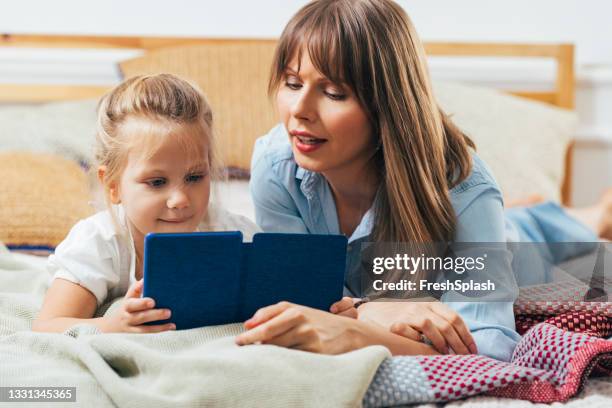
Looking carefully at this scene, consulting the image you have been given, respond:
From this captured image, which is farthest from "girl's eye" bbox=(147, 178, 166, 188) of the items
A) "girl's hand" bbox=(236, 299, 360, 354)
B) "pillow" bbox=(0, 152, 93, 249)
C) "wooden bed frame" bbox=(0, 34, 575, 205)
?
"wooden bed frame" bbox=(0, 34, 575, 205)

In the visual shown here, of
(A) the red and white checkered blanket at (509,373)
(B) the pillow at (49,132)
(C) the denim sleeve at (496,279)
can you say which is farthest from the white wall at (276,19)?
(A) the red and white checkered blanket at (509,373)

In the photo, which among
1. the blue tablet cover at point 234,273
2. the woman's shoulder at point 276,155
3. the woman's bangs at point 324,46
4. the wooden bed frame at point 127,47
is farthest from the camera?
the wooden bed frame at point 127,47

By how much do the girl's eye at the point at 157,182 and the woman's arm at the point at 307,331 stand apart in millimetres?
375

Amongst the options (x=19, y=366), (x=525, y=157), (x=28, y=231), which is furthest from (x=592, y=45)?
(x=19, y=366)

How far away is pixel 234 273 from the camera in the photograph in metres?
1.08

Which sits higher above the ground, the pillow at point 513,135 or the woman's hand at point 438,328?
the pillow at point 513,135

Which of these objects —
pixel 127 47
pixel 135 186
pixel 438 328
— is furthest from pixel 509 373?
pixel 127 47

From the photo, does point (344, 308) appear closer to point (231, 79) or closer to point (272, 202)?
point (272, 202)

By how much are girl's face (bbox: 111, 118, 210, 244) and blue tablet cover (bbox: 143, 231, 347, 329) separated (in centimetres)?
27

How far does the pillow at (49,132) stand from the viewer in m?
2.16

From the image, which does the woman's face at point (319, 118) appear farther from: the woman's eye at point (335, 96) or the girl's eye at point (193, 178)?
the girl's eye at point (193, 178)

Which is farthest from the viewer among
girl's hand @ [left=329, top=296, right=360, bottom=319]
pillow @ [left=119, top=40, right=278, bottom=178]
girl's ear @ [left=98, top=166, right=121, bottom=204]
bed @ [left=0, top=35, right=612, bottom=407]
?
pillow @ [left=119, top=40, right=278, bottom=178]

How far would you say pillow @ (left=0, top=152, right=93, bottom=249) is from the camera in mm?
1886

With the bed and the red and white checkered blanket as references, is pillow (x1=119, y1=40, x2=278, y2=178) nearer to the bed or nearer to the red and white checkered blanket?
the bed
